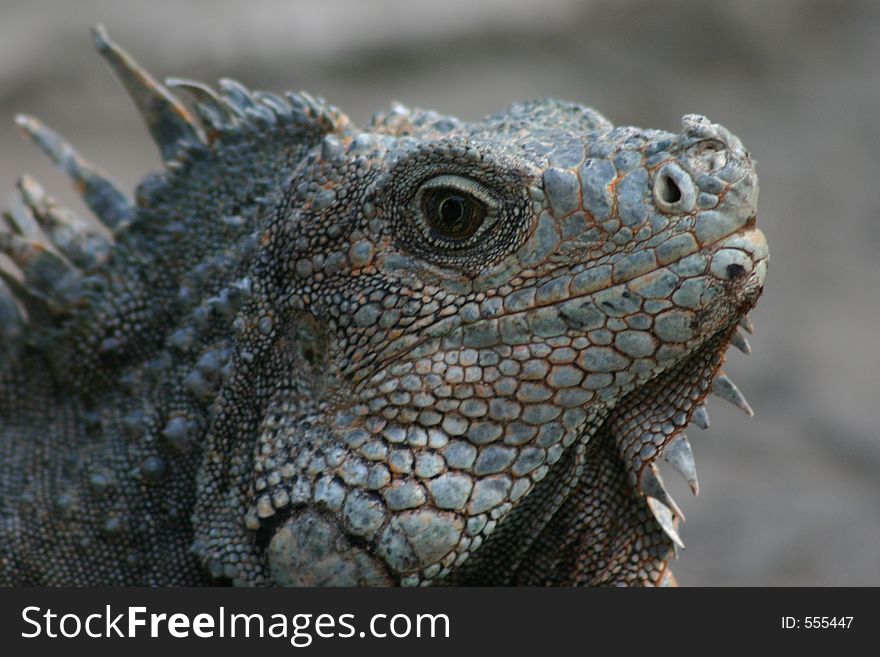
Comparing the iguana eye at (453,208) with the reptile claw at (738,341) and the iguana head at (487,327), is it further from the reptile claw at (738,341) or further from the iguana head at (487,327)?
the reptile claw at (738,341)

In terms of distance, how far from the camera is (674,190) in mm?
2564

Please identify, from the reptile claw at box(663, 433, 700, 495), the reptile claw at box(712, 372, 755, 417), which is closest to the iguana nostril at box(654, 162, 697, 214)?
the reptile claw at box(712, 372, 755, 417)

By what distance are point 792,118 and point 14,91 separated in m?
8.42

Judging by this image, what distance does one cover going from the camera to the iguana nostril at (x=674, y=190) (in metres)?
2.54

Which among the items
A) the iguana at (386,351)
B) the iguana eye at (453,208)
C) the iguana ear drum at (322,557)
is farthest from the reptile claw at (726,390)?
the iguana ear drum at (322,557)

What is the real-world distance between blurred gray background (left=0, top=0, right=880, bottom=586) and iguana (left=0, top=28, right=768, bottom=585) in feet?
17.6

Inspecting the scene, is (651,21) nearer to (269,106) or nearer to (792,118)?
(792,118)

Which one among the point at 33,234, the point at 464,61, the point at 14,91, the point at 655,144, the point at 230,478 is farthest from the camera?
the point at 464,61

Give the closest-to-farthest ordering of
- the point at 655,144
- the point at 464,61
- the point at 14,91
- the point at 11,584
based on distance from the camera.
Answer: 1. the point at 655,144
2. the point at 11,584
3. the point at 14,91
4. the point at 464,61

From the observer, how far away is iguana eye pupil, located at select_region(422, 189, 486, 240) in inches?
107

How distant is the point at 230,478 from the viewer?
117 inches

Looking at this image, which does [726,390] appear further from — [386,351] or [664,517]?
[386,351]

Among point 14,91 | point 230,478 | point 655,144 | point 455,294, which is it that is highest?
point 14,91

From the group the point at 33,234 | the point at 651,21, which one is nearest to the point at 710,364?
the point at 33,234
